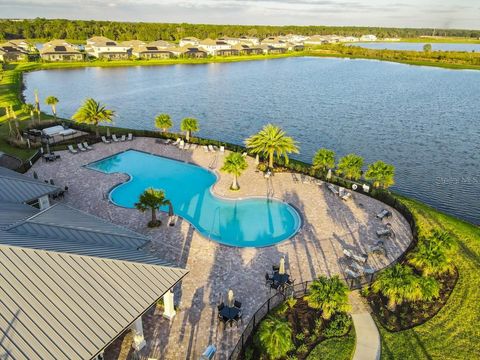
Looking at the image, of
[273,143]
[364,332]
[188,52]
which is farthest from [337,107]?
[188,52]

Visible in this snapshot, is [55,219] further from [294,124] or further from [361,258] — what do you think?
[294,124]

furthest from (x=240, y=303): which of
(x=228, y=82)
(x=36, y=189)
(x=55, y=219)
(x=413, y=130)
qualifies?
(x=228, y=82)

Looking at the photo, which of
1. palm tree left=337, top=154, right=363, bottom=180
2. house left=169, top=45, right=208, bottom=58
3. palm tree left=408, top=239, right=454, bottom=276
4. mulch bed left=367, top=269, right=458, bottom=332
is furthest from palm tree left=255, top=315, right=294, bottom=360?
house left=169, top=45, right=208, bottom=58

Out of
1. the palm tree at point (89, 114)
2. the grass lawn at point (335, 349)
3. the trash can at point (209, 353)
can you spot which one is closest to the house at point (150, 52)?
the palm tree at point (89, 114)

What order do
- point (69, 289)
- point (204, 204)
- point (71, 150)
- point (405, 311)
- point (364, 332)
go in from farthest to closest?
1. point (71, 150)
2. point (204, 204)
3. point (405, 311)
4. point (364, 332)
5. point (69, 289)

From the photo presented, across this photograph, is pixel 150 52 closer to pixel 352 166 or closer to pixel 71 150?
pixel 71 150

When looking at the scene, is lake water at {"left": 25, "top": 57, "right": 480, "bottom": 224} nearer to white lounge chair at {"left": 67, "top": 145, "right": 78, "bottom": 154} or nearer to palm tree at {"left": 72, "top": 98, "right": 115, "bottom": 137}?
palm tree at {"left": 72, "top": 98, "right": 115, "bottom": 137}

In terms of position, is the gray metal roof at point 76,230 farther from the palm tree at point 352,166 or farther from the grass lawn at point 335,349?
the palm tree at point 352,166
